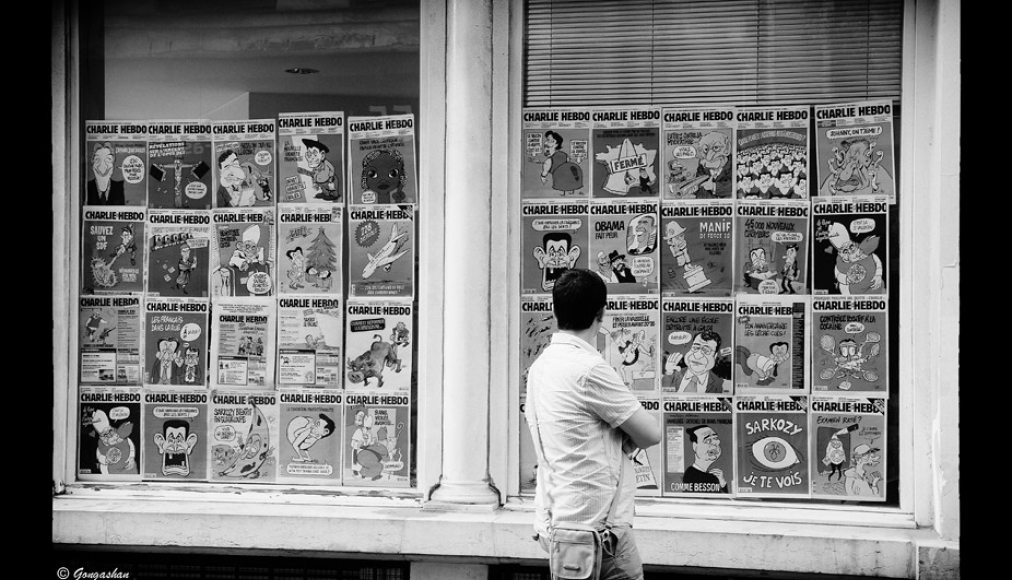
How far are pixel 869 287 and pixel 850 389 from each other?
56cm

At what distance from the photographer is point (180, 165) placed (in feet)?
18.4

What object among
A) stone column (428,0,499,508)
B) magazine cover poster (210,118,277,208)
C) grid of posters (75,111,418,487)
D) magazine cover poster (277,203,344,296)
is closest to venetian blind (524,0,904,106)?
stone column (428,0,499,508)

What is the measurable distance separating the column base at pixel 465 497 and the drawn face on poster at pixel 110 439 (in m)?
1.82

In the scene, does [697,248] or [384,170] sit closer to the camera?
[697,248]

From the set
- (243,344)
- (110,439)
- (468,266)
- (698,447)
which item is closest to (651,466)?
(698,447)

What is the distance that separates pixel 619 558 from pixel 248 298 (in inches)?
118

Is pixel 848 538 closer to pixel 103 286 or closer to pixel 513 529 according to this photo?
pixel 513 529

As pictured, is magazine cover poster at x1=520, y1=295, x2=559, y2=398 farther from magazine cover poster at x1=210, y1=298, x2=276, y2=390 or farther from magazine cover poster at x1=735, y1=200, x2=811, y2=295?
magazine cover poster at x1=210, y1=298, x2=276, y2=390

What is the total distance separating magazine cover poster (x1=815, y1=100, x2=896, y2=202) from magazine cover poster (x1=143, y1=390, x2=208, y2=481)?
148 inches

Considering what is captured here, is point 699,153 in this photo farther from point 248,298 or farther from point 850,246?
point 248,298
